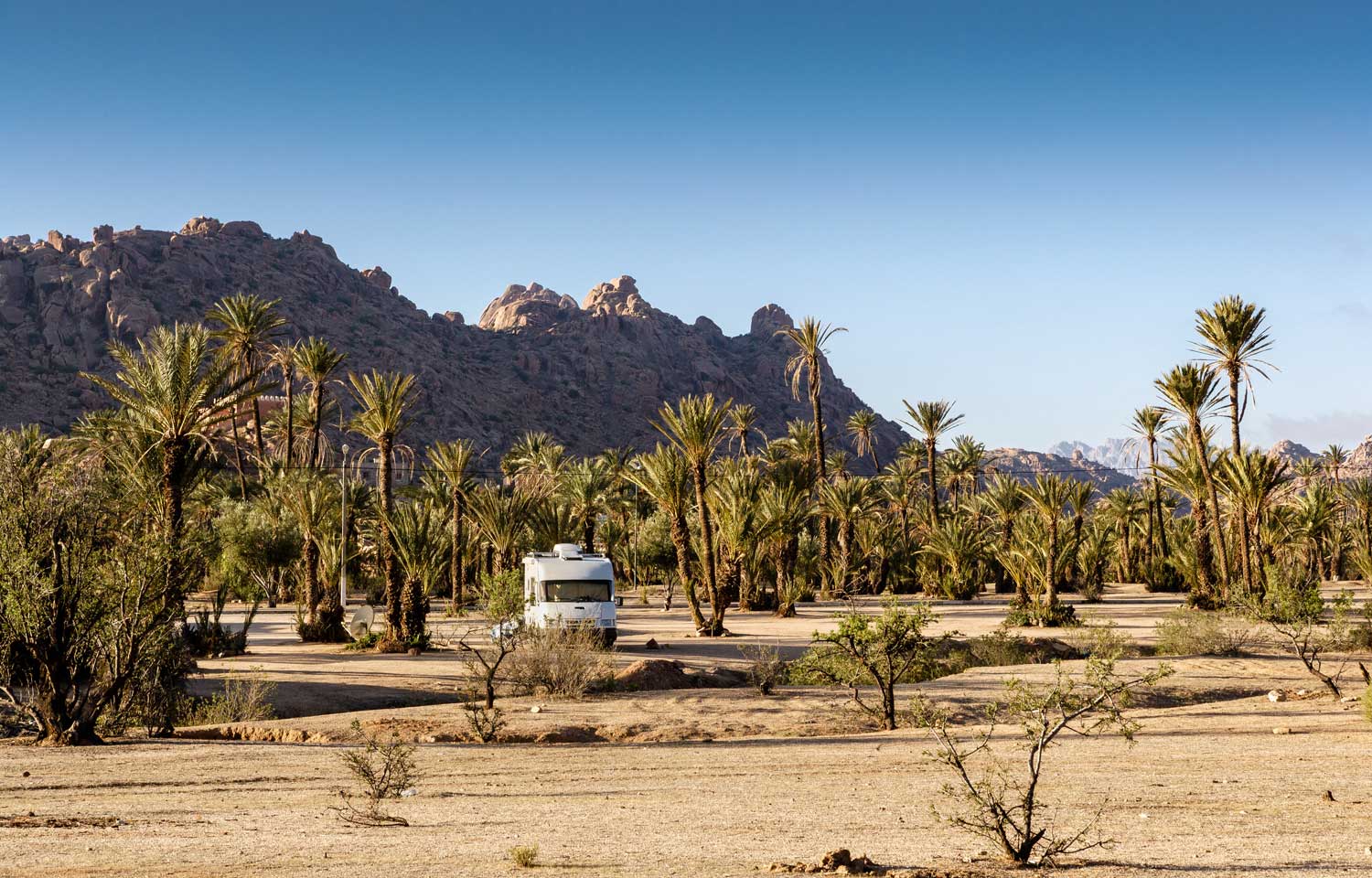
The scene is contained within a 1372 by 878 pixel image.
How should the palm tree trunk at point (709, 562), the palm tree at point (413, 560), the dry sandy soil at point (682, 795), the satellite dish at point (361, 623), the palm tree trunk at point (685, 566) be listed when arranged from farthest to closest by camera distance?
the palm tree trunk at point (709, 562)
the palm tree trunk at point (685, 566)
the satellite dish at point (361, 623)
the palm tree at point (413, 560)
the dry sandy soil at point (682, 795)

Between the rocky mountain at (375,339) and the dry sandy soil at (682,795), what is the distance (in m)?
92.6

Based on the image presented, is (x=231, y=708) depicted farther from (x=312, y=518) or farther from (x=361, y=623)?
(x=312, y=518)

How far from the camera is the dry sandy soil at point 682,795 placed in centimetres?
806

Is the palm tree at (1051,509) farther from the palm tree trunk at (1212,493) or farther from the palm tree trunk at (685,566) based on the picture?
the palm tree trunk at (685,566)

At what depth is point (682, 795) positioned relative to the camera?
1140 centimetres

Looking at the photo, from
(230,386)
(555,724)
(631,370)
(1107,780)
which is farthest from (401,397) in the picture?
(631,370)

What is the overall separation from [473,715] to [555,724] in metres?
1.40

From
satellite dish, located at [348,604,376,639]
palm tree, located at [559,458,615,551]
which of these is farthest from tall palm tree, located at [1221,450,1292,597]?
satellite dish, located at [348,604,376,639]

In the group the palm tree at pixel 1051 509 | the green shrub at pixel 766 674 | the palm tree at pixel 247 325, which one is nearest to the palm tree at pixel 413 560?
the green shrub at pixel 766 674

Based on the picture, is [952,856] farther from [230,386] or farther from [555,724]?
[230,386]

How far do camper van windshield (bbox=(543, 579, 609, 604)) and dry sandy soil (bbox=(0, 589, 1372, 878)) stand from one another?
8.22 meters

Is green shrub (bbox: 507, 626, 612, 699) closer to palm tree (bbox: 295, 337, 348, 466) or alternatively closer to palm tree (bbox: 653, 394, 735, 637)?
palm tree (bbox: 653, 394, 735, 637)

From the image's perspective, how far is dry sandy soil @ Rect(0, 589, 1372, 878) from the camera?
26.5 ft

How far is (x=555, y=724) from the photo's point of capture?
16984 mm
